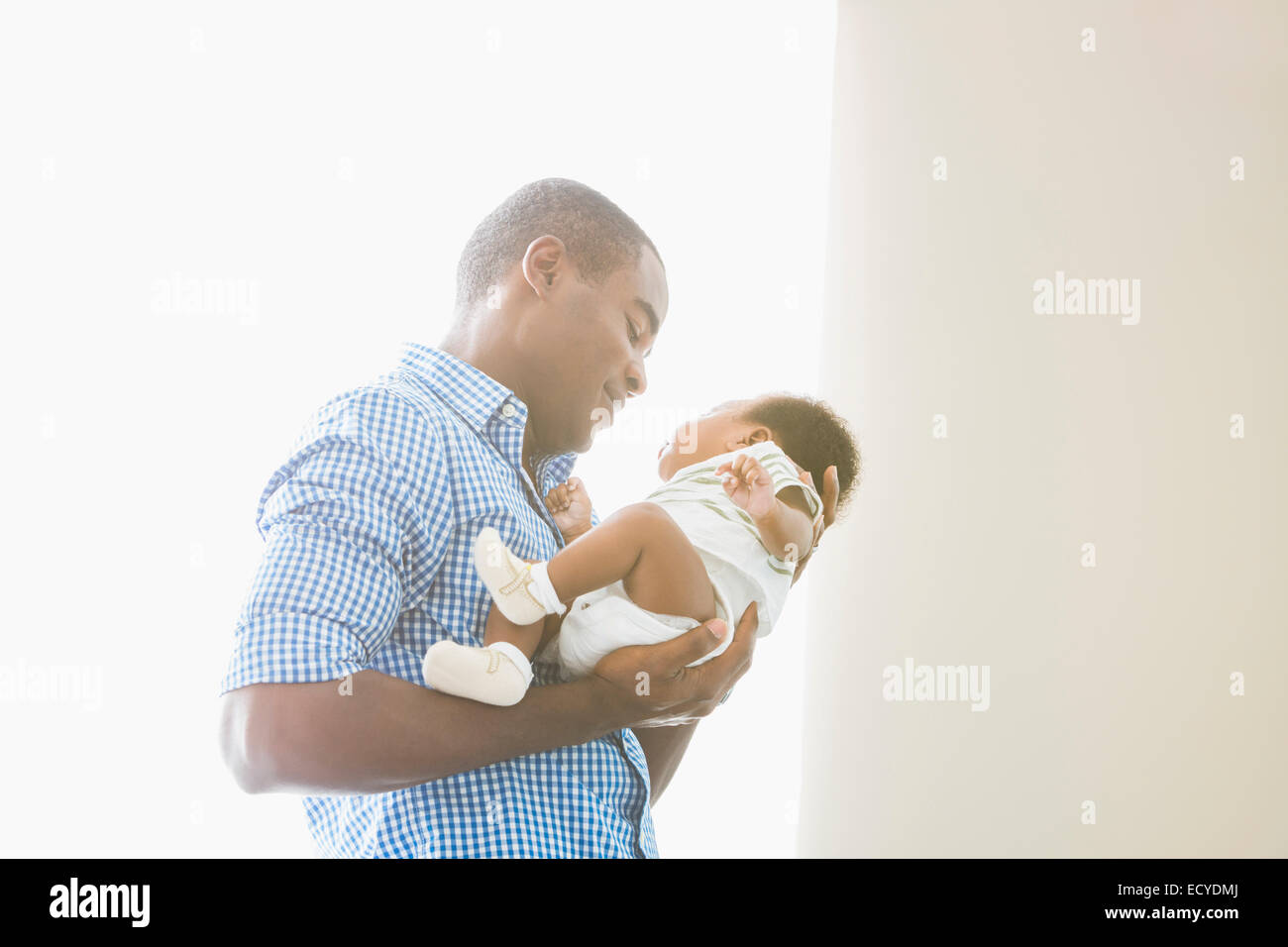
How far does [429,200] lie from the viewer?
5.48 feet

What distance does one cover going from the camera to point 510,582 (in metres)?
0.90

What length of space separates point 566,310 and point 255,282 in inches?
28.5

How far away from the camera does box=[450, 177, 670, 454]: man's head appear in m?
1.10

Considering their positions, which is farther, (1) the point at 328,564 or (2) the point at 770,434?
(2) the point at 770,434

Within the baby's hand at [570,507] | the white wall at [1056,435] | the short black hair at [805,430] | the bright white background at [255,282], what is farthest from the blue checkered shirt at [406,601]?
the white wall at [1056,435]

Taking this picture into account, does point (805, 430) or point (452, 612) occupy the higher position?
point (805, 430)

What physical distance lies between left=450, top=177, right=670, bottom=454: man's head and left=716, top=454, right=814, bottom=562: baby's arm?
15 centimetres

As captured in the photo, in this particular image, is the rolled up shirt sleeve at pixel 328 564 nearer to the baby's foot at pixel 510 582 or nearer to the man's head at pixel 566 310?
the baby's foot at pixel 510 582

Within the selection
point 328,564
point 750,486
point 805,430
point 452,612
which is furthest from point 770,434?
point 328,564

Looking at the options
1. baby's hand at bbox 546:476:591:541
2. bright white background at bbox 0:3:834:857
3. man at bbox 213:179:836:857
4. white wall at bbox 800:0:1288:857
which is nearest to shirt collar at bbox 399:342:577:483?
man at bbox 213:179:836:857

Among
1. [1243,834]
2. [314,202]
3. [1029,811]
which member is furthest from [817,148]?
[1243,834]

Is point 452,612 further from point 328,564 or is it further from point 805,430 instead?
point 805,430

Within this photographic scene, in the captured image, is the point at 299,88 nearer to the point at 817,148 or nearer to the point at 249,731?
the point at 817,148
